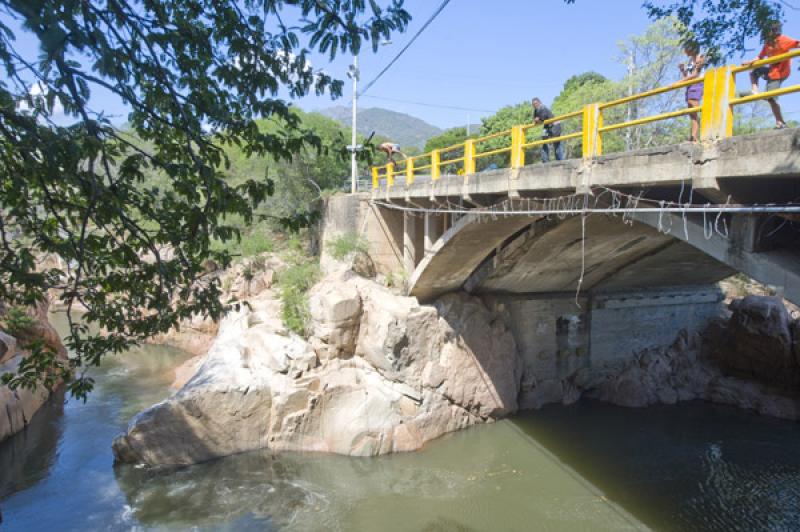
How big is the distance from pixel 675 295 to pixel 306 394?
11.1m

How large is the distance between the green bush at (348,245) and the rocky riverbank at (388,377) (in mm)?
530

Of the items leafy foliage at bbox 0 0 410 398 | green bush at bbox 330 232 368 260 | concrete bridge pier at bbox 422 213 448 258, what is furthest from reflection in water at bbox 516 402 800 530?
leafy foliage at bbox 0 0 410 398

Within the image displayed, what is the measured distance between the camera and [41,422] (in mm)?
13086

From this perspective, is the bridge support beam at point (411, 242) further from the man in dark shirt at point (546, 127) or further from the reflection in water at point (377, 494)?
the man in dark shirt at point (546, 127)

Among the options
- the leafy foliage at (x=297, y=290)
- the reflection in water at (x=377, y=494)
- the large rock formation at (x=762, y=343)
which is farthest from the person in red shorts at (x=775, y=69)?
the large rock formation at (x=762, y=343)

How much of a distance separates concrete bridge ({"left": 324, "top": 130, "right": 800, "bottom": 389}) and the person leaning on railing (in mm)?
547

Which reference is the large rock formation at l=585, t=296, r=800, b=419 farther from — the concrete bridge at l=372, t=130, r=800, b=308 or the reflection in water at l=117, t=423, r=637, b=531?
the reflection in water at l=117, t=423, r=637, b=531

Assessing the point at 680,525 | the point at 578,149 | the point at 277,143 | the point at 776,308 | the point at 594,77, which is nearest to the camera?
the point at 277,143

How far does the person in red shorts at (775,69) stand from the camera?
4.99 m

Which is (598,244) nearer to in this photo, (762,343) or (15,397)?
(762,343)

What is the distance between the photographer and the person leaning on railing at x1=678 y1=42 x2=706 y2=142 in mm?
5633

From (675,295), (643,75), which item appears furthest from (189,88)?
(643,75)

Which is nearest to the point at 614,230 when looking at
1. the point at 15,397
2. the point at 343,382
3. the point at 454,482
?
the point at 454,482

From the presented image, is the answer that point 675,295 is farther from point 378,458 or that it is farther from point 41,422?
point 41,422
